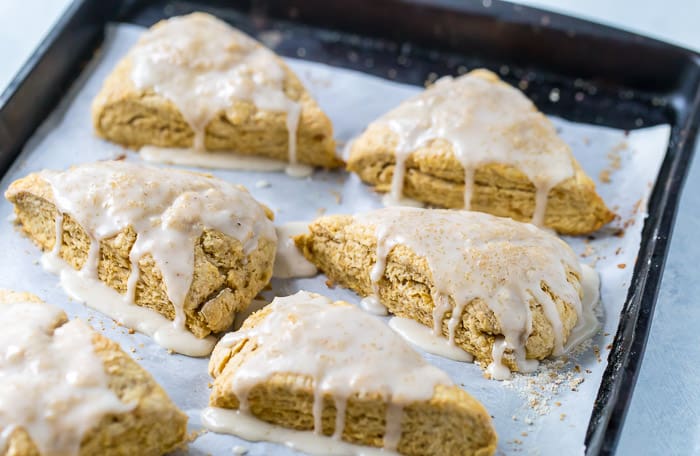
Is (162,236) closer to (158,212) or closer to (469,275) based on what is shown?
(158,212)

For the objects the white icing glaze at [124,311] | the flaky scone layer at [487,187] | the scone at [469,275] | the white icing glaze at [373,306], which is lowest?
the white icing glaze at [124,311]

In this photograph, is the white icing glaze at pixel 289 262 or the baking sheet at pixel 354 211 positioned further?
the white icing glaze at pixel 289 262

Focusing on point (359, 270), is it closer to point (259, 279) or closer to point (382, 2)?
point (259, 279)

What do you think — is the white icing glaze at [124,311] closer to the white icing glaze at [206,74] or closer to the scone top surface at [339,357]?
the scone top surface at [339,357]

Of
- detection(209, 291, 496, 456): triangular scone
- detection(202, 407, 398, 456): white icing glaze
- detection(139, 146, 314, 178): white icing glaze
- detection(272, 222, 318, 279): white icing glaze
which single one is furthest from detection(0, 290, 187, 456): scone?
detection(139, 146, 314, 178): white icing glaze

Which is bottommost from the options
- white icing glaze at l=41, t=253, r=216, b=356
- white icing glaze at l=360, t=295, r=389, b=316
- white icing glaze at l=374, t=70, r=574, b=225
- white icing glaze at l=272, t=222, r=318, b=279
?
white icing glaze at l=41, t=253, r=216, b=356

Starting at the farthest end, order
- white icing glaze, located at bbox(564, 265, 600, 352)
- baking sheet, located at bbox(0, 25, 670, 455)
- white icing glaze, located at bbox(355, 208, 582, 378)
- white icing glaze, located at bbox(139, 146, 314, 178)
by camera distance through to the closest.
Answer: white icing glaze, located at bbox(139, 146, 314, 178) → white icing glaze, located at bbox(564, 265, 600, 352) → white icing glaze, located at bbox(355, 208, 582, 378) → baking sheet, located at bbox(0, 25, 670, 455)

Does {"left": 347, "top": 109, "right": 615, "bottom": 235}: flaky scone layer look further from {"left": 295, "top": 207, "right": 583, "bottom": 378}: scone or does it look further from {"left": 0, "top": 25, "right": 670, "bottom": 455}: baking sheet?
{"left": 295, "top": 207, "right": 583, "bottom": 378}: scone

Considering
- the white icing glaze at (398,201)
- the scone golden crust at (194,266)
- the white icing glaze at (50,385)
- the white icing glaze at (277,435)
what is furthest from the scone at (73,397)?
the white icing glaze at (398,201)
